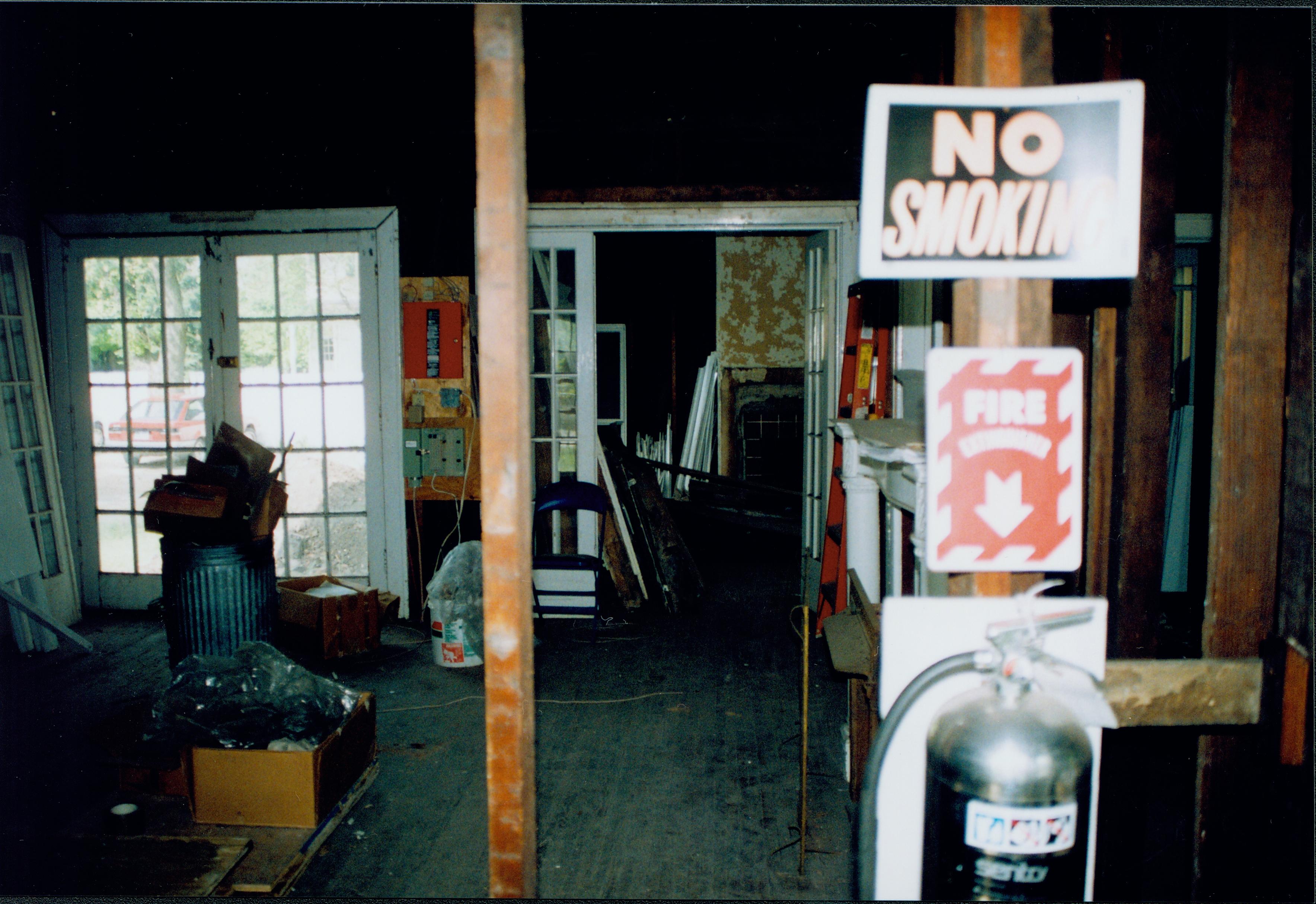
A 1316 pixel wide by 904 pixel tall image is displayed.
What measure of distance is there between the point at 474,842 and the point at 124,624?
3.46m

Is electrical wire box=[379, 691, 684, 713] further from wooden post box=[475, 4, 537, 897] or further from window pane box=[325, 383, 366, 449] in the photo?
wooden post box=[475, 4, 537, 897]

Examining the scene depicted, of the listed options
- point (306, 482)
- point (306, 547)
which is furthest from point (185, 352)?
point (306, 547)

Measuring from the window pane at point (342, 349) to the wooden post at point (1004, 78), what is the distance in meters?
4.04

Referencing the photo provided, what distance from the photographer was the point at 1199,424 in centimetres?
435

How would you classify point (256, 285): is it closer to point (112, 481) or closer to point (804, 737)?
point (112, 481)

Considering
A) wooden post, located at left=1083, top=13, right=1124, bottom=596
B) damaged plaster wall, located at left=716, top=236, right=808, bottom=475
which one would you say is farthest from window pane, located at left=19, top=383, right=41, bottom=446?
damaged plaster wall, located at left=716, top=236, right=808, bottom=475

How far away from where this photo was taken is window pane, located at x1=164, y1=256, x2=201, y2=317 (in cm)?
466

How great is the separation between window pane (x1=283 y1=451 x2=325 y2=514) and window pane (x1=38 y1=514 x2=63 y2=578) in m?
1.44

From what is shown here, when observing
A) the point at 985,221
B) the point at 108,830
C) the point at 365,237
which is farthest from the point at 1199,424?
the point at 108,830

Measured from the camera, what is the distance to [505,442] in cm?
124

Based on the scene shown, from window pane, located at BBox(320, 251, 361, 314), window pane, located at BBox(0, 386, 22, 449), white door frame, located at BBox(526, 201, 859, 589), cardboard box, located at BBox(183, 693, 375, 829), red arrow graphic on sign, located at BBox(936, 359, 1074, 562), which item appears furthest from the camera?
window pane, located at BBox(320, 251, 361, 314)

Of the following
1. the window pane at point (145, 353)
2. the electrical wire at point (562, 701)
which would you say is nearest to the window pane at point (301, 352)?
the window pane at point (145, 353)

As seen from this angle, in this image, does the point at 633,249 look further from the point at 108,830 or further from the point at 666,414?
the point at 108,830

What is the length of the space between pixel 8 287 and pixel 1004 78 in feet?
17.9
